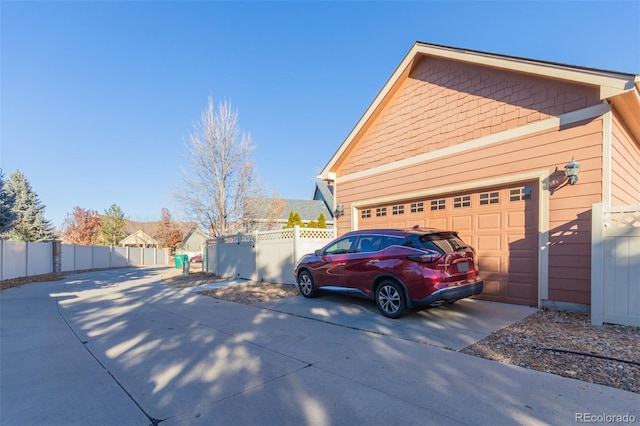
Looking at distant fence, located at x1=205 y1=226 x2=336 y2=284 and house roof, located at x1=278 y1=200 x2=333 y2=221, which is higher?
house roof, located at x1=278 y1=200 x2=333 y2=221

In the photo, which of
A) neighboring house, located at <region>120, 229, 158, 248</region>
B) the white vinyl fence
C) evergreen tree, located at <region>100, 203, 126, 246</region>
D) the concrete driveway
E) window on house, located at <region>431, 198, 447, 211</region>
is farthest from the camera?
neighboring house, located at <region>120, 229, 158, 248</region>

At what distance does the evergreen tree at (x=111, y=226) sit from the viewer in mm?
37125

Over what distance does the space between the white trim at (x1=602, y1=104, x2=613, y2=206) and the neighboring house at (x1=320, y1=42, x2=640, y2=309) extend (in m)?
0.02

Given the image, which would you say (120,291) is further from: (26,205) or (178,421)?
(26,205)

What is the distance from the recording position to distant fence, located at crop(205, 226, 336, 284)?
10.6 meters

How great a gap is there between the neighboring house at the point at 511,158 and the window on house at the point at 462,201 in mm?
25

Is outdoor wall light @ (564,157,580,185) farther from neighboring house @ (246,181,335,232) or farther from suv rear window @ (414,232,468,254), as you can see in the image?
neighboring house @ (246,181,335,232)

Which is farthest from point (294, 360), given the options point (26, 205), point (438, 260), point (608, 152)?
point (26, 205)

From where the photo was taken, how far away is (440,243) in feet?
18.8

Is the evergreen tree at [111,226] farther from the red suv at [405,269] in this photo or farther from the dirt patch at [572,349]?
the dirt patch at [572,349]

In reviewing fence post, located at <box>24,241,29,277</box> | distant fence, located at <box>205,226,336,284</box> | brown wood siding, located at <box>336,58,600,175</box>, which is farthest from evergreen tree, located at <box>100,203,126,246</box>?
brown wood siding, located at <box>336,58,600,175</box>

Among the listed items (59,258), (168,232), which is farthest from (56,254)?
(168,232)

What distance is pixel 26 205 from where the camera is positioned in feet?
78.7

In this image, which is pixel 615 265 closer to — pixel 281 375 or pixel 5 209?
pixel 281 375
